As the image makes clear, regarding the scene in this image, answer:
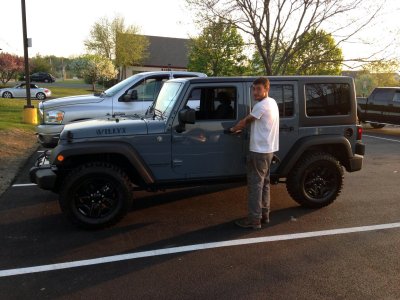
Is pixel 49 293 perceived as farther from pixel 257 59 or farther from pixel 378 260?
pixel 257 59

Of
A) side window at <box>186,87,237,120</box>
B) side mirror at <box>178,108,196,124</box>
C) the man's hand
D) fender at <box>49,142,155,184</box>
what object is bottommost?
fender at <box>49,142,155,184</box>

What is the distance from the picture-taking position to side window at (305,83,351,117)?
561 centimetres

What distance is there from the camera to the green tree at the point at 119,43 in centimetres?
5566

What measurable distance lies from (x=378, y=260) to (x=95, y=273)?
110 inches

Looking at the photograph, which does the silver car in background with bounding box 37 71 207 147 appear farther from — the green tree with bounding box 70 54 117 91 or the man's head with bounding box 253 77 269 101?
the green tree with bounding box 70 54 117 91

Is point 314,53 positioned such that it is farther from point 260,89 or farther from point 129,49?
point 129,49

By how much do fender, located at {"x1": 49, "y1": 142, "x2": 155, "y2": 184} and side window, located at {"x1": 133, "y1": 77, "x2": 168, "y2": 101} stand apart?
368cm

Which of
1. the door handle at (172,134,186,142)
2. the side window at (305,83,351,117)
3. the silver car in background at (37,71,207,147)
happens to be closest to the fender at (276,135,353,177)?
the side window at (305,83,351,117)

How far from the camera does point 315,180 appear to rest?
5773 millimetres

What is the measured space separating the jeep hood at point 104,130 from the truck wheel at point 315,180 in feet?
7.17

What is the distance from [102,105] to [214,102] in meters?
3.68

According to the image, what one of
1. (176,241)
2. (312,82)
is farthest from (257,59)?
(176,241)

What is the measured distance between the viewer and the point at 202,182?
533cm

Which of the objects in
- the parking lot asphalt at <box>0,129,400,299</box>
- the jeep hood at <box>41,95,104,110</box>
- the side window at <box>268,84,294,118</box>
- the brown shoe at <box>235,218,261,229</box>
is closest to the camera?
the parking lot asphalt at <box>0,129,400,299</box>
